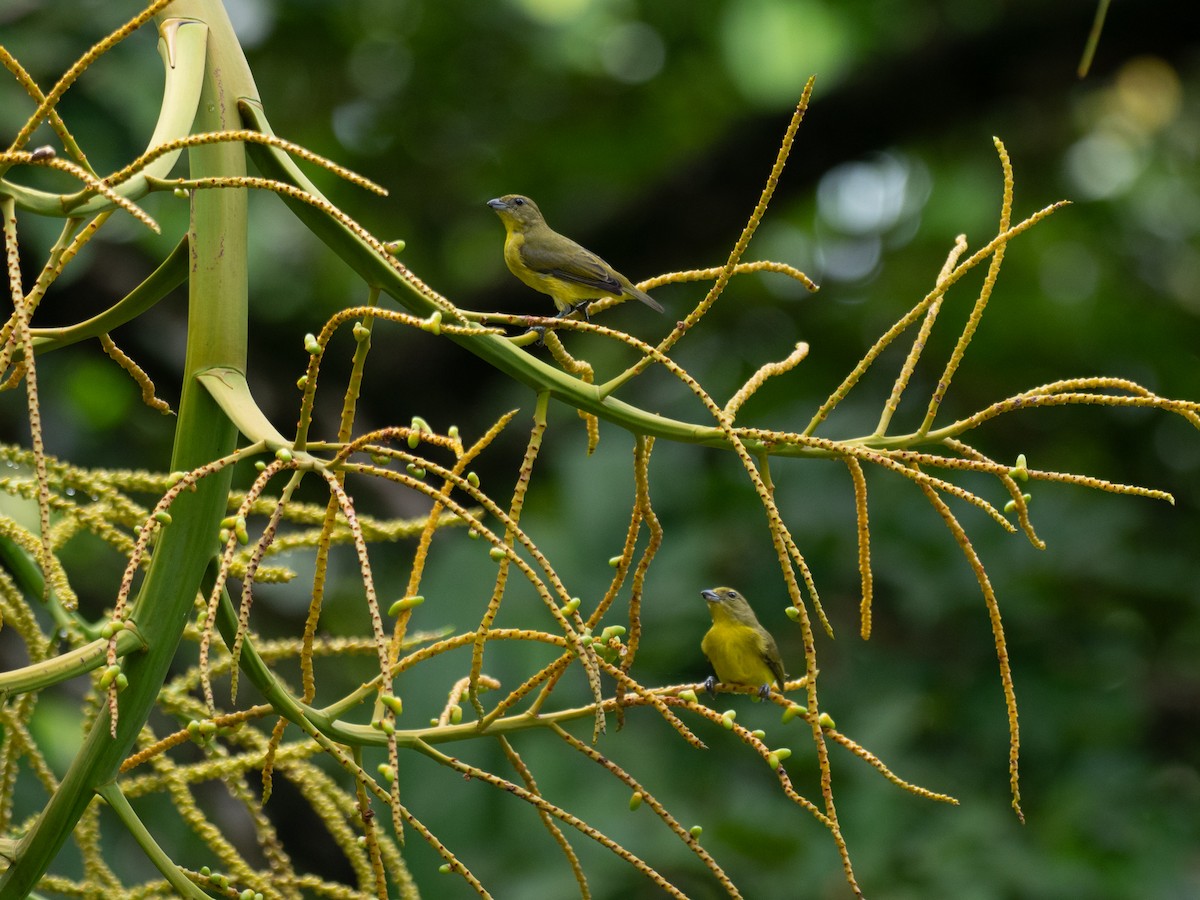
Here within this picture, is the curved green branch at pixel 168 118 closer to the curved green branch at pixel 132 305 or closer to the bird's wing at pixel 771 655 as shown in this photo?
the curved green branch at pixel 132 305

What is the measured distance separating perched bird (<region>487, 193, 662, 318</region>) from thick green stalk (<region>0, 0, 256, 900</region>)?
2.75 feet

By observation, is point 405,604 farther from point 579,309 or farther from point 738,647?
point 738,647

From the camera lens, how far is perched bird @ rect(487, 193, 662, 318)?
92.0 inches

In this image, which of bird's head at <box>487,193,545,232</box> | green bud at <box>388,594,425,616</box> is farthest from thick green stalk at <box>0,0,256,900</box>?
bird's head at <box>487,193,545,232</box>

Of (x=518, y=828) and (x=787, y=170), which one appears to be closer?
(x=518, y=828)

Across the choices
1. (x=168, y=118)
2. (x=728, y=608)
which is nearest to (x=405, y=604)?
(x=168, y=118)

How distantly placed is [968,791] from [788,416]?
1.18 metres

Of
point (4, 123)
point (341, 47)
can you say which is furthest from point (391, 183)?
point (4, 123)

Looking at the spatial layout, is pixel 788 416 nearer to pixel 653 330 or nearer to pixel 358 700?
pixel 653 330

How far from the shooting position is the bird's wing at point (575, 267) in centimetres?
233

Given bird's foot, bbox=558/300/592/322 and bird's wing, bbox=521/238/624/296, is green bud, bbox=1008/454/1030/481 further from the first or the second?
bird's wing, bbox=521/238/624/296

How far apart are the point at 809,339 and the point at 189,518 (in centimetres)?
410

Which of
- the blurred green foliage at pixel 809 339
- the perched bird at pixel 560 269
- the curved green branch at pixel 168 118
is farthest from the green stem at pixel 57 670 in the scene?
the blurred green foliage at pixel 809 339

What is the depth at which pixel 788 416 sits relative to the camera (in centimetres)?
434
